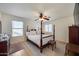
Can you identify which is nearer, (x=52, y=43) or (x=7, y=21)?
(x=7, y=21)

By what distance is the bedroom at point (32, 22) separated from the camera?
2014 millimetres

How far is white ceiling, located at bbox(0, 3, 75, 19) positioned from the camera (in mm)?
2012

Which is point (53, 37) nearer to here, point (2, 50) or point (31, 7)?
point (31, 7)

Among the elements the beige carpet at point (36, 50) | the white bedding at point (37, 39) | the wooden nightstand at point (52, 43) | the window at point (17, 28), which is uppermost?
the window at point (17, 28)

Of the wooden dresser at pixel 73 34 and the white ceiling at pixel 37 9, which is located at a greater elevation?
the white ceiling at pixel 37 9

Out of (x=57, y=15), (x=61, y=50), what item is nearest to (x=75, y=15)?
(x=57, y=15)

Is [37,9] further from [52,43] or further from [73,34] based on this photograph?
[73,34]

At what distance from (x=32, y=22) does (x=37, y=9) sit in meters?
0.26

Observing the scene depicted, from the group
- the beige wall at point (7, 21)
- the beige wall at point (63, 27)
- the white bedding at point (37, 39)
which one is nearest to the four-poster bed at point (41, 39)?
the white bedding at point (37, 39)

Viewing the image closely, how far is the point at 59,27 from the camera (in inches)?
82.6

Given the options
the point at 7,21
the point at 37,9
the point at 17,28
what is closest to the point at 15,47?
the point at 17,28

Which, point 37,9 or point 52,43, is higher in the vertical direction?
point 37,9

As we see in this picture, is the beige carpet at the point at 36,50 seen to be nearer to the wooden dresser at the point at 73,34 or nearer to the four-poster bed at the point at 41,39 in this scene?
the four-poster bed at the point at 41,39

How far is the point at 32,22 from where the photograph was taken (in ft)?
6.81
